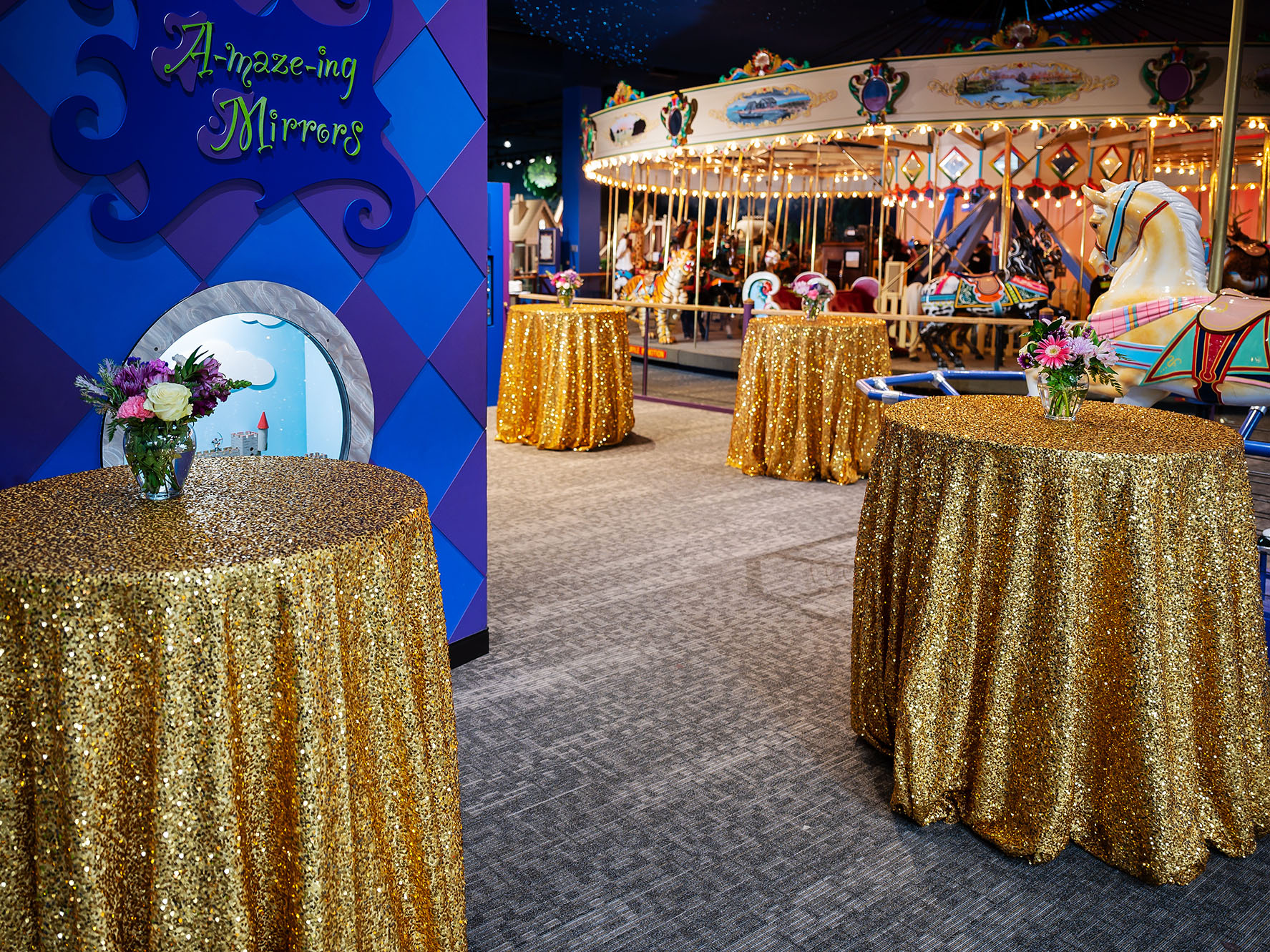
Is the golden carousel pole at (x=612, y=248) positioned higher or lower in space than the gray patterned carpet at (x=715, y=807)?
higher

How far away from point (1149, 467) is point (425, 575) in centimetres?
139

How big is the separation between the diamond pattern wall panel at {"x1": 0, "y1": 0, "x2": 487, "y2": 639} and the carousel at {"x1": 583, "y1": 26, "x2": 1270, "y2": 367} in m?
3.50

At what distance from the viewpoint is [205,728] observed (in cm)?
128

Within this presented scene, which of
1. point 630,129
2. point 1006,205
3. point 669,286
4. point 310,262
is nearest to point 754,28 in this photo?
point 669,286

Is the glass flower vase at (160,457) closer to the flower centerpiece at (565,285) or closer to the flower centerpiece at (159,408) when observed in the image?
the flower centerpiece at (159,408)

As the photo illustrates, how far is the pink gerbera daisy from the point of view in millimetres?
2295

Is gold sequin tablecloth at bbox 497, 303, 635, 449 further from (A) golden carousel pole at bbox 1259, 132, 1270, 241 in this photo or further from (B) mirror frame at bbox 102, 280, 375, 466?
(A) golden carousel pole at bbox 1259, 132, 1270, 241

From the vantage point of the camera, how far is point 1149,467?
75.1 inches

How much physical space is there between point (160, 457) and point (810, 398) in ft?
14.5

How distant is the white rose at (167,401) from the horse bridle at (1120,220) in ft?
13.5

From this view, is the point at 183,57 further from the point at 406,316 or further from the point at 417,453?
the point at 417,453

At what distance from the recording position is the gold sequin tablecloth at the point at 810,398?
5.57 m

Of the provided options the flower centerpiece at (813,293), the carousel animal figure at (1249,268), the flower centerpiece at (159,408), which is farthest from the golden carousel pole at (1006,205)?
the flower centerpiece at (159,408)

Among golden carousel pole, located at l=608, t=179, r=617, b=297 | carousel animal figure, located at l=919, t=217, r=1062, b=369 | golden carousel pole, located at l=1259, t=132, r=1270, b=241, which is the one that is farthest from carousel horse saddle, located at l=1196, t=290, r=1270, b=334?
golden carousel pole, located at l=608, t=179, r=617, b=297
